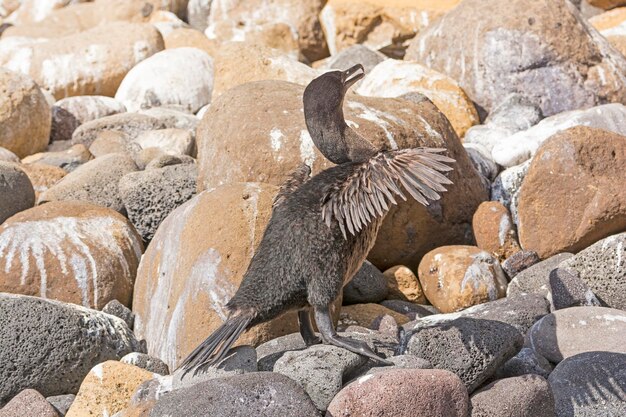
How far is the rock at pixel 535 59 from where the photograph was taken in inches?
433

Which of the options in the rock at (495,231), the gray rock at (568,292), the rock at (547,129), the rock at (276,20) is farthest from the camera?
the rock at (276,20)

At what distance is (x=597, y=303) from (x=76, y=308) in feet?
11.2

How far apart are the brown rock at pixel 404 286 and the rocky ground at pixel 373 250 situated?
0.02 meters

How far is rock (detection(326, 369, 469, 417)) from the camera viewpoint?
190 inches

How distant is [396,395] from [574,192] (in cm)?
351

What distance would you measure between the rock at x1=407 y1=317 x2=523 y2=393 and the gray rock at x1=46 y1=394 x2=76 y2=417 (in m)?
2.05

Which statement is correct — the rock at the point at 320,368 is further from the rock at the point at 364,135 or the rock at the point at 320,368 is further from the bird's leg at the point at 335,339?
the rock at the point at 364,135

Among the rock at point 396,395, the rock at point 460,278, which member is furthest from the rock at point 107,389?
the rock at point 460,278

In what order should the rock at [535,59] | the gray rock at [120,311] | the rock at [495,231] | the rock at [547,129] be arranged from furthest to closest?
the rock at [535,59] < the rock at [547,129] < the rock at [495,231] < the gray rock at [120,311]

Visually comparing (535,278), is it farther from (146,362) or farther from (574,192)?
(146,362)

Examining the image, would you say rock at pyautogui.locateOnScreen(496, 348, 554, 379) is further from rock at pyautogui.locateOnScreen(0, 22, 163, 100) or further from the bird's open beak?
rock at pyautogui.locateOnScreen(0, 22, 163, 100)

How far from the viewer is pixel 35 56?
14500 mm

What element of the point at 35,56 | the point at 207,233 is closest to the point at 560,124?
the point at 207,233

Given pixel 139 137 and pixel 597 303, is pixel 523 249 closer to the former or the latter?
pixel 597 303
